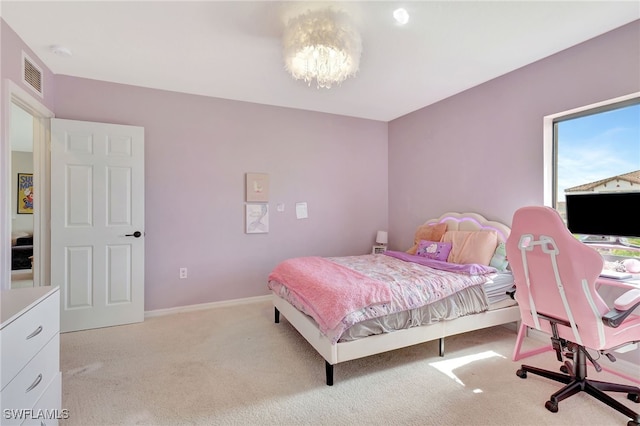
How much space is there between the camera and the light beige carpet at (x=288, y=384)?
178 centimetres

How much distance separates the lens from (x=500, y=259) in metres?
2.96

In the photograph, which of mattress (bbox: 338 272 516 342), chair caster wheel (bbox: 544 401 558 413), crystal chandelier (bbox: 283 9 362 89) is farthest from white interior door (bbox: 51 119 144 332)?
chair caster wheel (bbox: 544 401 558 413)

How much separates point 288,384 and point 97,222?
99.3 inches

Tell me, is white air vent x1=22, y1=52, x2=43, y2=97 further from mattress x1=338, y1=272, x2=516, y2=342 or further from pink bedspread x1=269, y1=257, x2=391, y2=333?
mattress x1=338, y1=272, x2=516, y2=342

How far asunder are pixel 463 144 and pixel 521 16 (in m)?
1.62

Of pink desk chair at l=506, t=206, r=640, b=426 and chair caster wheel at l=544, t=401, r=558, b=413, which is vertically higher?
pink desk chair at l=506, t=206, r=640, b=426

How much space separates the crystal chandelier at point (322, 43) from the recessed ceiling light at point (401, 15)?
0.93 ft

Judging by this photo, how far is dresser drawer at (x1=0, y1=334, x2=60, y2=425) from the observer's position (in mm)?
1219

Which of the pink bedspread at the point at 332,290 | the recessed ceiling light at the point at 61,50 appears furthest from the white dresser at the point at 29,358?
the recessed ceiling light at the point at 61,50

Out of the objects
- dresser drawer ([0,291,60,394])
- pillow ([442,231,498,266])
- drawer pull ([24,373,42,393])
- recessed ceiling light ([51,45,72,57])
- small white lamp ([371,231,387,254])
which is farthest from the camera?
small white lamp ([371,231,387,254])

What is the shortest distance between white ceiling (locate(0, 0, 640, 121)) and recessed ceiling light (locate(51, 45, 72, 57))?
5 centimetres

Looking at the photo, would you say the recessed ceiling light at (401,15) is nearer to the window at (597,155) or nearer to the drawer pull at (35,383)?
the window at (597,155)

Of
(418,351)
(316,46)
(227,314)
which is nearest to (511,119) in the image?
(316,46)

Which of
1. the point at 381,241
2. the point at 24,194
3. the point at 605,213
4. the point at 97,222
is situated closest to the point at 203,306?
the point at 97,222
